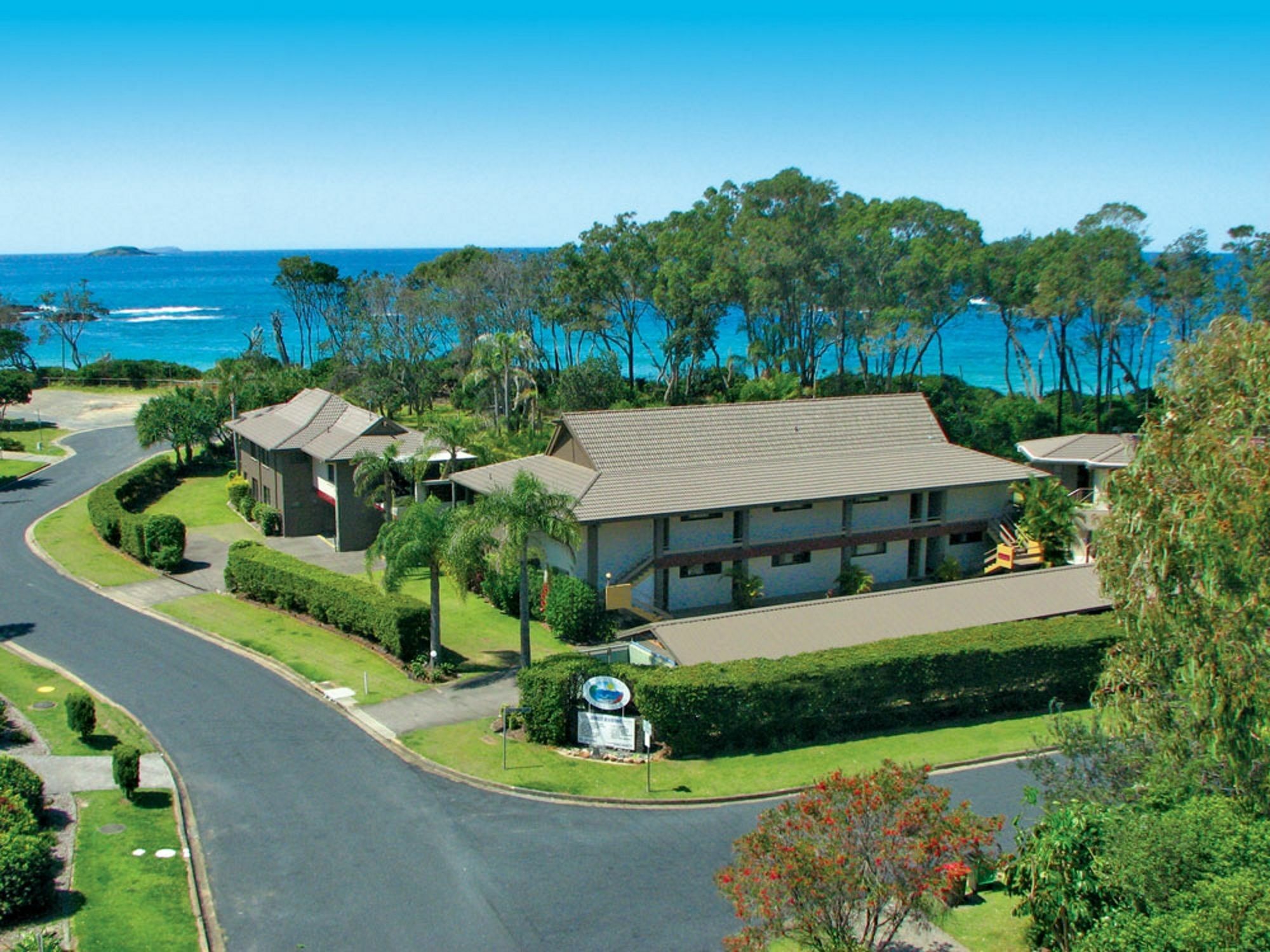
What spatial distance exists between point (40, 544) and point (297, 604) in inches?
719

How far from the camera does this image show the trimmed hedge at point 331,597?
128 feet

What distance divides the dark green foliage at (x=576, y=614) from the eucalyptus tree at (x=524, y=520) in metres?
5.39

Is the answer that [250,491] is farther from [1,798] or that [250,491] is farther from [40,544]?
[1,798]

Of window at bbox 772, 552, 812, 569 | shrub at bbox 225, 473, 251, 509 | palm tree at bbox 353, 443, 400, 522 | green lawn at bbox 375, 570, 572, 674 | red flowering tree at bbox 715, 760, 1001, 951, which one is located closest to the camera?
red flowering tree at bbox 715, 760, 1001, 951

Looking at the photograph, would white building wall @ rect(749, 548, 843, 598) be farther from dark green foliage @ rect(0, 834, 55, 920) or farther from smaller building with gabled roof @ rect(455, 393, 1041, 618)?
dark green foliage @ rect(0, 834, 55, 920)

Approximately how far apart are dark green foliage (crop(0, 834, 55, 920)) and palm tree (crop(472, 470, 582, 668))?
613 inches

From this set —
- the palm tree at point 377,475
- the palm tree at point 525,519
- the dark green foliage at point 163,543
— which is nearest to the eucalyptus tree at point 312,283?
the palm tree at point 377,475

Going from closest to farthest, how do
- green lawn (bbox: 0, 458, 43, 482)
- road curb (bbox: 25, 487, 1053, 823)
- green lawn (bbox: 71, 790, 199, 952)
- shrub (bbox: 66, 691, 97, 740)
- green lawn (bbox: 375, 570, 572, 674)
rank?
green lawn (bbox: 71, 790, 199, 952) < road curb (bbox: 25, 487, 1053, 823) < shrub (bbox: 66, 691, 97, 740) < green lawn (bbox: 375, 570, 572, 674) < green lawn (bbox: 0, 458, 43, 482)

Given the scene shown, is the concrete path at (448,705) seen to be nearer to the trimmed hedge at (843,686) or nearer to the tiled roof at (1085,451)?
the trimmed hedge at (843,686)

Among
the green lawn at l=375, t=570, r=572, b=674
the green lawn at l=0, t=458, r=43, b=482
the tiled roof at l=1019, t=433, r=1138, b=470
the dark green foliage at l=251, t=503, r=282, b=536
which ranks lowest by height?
the green lawn at l=375, t=570, r=572, b=674

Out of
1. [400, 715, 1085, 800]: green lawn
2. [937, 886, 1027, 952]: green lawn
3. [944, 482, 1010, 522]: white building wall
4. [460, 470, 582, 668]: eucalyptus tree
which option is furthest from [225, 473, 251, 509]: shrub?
[937, 886, 1027, 952]: green lawn

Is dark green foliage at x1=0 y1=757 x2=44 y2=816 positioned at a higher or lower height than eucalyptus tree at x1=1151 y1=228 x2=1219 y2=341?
lower

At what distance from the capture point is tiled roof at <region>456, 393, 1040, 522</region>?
4556 cm

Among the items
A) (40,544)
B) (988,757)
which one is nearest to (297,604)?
(40,544)
